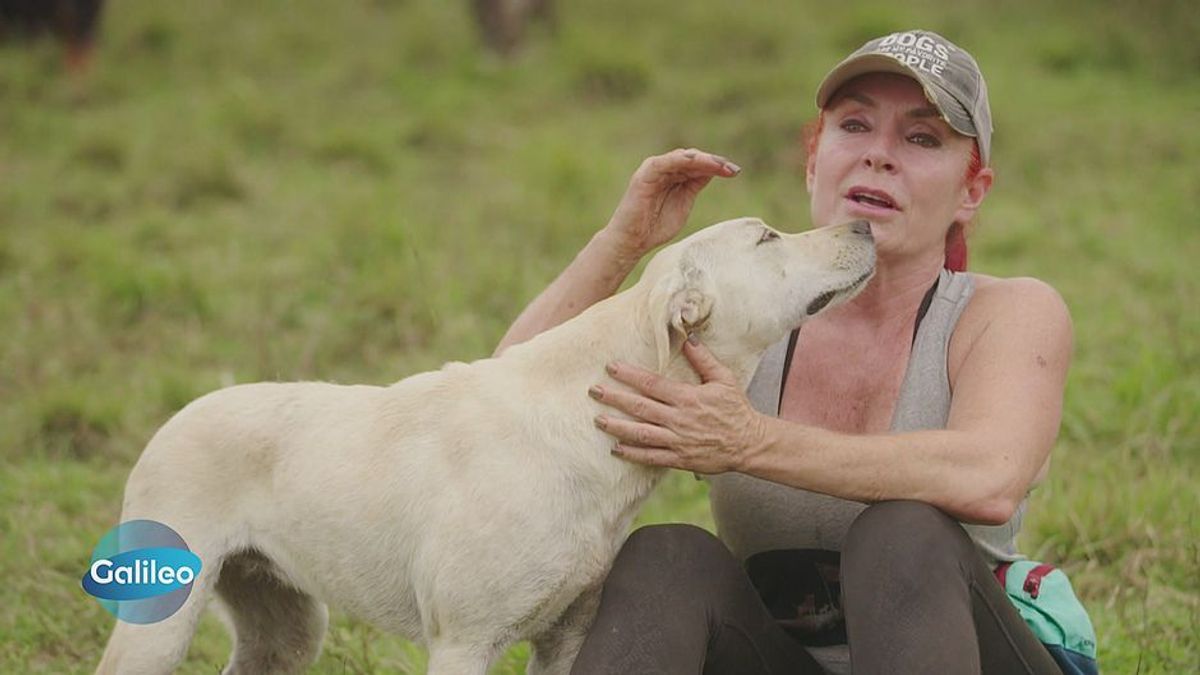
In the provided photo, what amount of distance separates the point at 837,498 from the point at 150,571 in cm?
142

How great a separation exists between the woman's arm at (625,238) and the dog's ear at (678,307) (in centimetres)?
40

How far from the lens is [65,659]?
13.0ft

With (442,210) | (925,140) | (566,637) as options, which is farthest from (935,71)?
(442,210)

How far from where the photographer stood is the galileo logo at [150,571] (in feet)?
10.4

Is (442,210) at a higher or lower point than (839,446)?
lower

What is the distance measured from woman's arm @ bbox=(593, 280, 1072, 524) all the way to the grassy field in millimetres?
1122

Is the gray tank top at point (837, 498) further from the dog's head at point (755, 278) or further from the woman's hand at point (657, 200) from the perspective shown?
the woman's hand at point (657, 200)

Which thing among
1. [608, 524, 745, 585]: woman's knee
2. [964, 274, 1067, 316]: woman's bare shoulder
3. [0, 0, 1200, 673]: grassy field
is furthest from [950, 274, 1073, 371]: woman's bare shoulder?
[0, 0, 1200, 673]: grassy field

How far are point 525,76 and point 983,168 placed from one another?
22.1 ft

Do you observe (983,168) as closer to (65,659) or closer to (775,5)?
(65,659)

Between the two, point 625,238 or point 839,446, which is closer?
point 839,446

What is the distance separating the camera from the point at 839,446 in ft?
9.39

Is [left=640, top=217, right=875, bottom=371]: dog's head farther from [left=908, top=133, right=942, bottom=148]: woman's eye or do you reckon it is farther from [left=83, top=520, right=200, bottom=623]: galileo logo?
[left=83, top=520, right=200, bottom=623]: galileo logo

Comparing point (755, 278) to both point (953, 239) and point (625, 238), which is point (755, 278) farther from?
point (953, 239)
